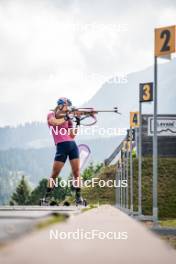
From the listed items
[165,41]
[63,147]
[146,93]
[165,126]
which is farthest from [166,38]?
[165,126]

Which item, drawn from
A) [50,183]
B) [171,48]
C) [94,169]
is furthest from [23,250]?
[94,169]

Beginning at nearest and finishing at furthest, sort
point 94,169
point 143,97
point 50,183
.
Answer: point 50,183 < point 143,97 < point 94,169

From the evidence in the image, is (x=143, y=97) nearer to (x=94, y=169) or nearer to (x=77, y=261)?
(x=77, y=261)

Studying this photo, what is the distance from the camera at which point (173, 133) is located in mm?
56969

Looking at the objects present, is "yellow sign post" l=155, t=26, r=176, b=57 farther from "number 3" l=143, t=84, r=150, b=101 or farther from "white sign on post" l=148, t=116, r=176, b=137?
"white sign on post" l=148, t=116, r=176, b=137

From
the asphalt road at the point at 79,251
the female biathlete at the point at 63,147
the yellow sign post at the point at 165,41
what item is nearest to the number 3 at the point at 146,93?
the yellow sign post at the point at 165,41

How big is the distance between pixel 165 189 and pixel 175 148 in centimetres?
651

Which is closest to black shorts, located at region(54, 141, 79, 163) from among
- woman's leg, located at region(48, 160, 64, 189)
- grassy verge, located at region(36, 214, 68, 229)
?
woman's leg, located at region(48, 160, 64, 189)

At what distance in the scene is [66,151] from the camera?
33.1ft

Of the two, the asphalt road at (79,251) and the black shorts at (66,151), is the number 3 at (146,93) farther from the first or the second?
the asphalt road at (79,251)

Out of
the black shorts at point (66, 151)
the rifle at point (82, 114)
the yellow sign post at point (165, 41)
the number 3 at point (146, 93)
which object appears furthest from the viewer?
the number 3 at point (146, 93)

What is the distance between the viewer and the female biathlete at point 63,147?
25.2 feet

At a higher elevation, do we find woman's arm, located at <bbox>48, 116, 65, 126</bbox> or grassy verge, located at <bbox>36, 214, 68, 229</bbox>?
woman's arm, located at <bbox>48, 116, 65, 126</bbox>

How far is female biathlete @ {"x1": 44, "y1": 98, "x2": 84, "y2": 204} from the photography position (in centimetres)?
768
